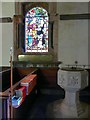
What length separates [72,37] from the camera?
6164 mm

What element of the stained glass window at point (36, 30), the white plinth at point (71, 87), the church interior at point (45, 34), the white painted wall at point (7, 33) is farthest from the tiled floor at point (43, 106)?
the white painted wall at point (7, 33)

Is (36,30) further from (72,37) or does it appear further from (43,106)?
(43,106)

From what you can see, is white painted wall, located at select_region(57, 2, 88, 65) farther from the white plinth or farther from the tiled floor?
the white plinth

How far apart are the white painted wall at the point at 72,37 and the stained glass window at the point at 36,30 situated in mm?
571

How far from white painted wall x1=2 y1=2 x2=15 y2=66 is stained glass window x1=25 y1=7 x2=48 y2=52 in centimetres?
53

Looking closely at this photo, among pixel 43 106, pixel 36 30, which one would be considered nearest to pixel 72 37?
pixel 36 30

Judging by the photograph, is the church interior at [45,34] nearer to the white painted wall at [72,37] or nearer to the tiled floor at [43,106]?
the white painted wall at [72,37]

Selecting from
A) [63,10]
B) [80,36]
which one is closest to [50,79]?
[80,36]

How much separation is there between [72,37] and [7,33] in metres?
2.15

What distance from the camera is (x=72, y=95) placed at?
3.46 meters

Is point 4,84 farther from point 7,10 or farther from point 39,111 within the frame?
point 7,10

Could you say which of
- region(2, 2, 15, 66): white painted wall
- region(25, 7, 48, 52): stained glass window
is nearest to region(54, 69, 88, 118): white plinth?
region(25, 7, 48, 52): stained glass window

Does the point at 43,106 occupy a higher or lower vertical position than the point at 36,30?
lower

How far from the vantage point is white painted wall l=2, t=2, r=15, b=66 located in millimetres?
6395
